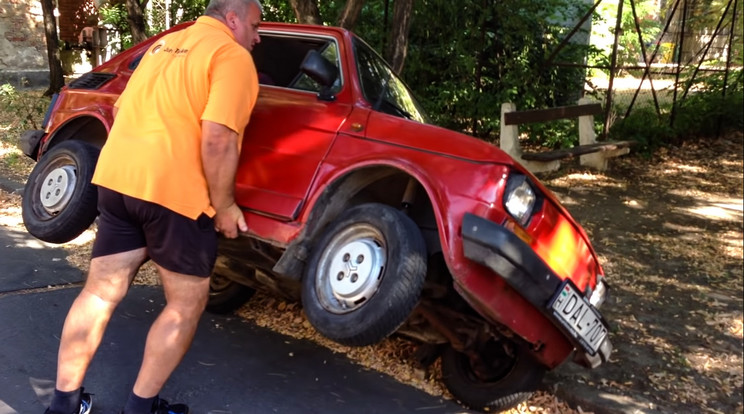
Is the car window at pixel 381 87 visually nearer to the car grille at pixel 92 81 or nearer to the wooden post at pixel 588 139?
the car grille at pixel 92 81

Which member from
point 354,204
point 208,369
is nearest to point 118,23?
point 208,369

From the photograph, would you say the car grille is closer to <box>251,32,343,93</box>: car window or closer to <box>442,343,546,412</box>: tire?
<box>251,32,343,93</box>: car window

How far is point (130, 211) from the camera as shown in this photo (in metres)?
3.06

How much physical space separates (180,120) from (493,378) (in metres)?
2.21

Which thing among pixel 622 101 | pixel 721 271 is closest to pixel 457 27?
pixel 622 101

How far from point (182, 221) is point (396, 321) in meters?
1.05

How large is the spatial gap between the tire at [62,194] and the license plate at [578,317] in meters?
2.56

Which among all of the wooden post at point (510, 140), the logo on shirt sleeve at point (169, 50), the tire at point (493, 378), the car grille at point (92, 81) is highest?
the logo on shirt sleeve at point (169, 50)

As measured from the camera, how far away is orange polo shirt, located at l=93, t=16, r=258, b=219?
9.82 feet

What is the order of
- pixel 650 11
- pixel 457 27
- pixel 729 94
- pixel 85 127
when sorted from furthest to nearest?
1. pixel 650 11
2. pixel 729 94
3. pixel 457 27
4. pixel 85 127

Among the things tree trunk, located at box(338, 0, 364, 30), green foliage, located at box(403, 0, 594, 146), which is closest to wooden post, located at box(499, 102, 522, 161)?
green foliage, located at box(403, 0, 594, 146)

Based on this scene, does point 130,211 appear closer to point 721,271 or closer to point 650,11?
point 721,271

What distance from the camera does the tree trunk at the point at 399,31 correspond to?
22.1 feet

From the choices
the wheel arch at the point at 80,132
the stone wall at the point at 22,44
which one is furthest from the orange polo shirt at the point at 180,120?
the stone wall at the point at 22,44
